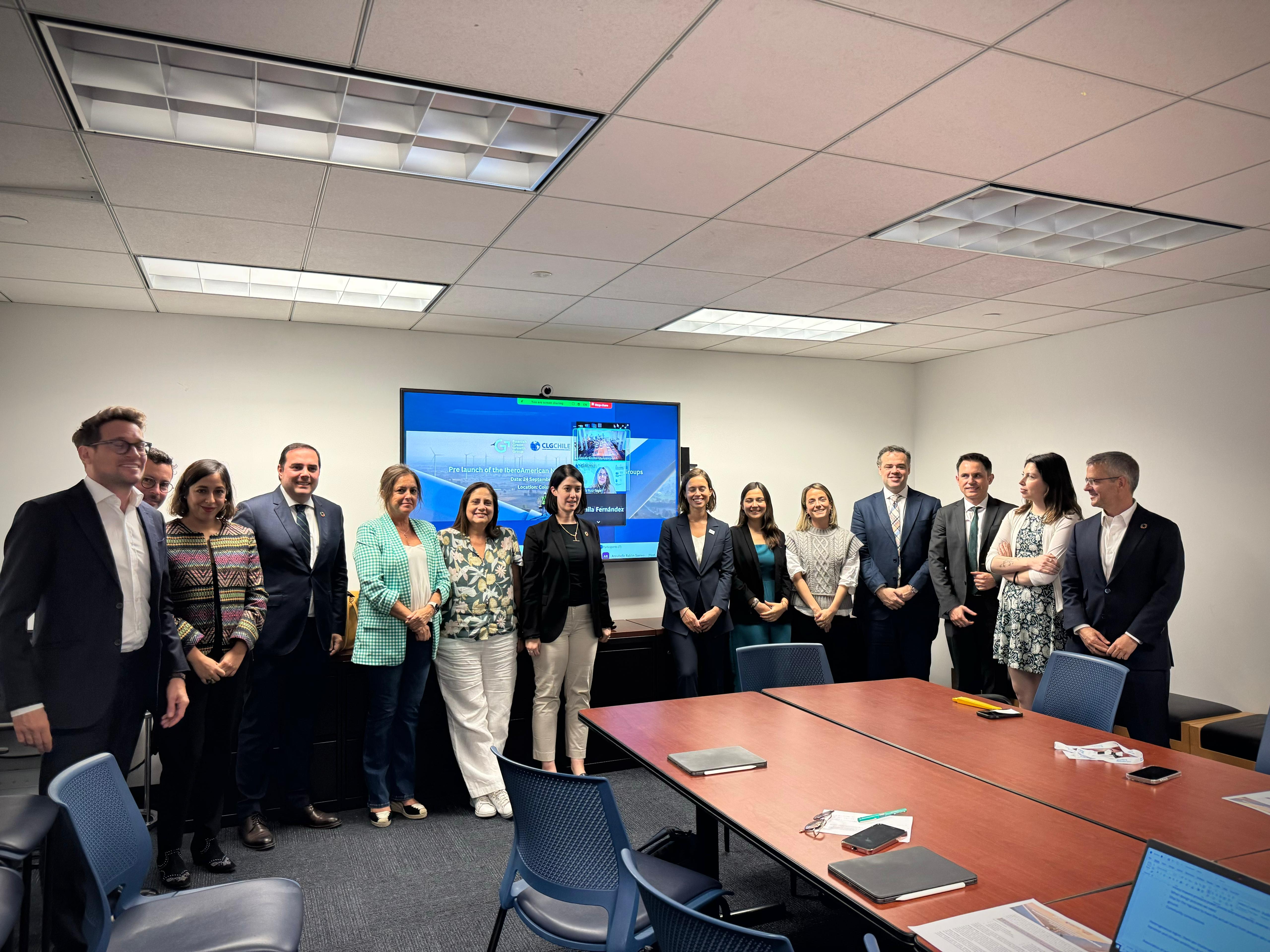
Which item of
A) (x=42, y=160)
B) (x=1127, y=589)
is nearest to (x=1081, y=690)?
(x=1127, y=589)

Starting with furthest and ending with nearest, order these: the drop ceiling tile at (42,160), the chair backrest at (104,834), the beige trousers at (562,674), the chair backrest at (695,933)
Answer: the beige trousers at (562,674), the drop ceiling tile at (42,160), the chair backrest at (104,834), the chair backrest at (695,933)

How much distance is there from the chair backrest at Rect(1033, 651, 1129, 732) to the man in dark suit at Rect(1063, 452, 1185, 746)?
1.99 ft

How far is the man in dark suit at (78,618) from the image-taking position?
2656mm

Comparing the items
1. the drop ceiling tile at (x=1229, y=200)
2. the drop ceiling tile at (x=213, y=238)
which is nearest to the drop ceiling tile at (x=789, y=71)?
the drop ceiling tile at (x=1229, y=200)

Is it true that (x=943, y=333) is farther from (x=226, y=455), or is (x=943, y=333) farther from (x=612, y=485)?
(x=226, y=455)

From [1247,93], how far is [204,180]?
3.28m

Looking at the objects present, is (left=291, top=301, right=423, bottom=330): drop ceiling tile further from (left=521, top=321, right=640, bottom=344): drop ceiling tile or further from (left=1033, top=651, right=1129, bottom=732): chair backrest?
(left=1033, top=651, right=1129, bottom=732): chair backrest

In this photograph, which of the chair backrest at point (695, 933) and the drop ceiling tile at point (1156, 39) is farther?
the drop ceiling tile at point (1156, 39)

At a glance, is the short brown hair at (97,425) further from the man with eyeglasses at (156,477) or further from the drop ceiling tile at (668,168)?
the drop ceiling tile at (668,168)

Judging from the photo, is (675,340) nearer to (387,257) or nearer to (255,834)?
(387,257)

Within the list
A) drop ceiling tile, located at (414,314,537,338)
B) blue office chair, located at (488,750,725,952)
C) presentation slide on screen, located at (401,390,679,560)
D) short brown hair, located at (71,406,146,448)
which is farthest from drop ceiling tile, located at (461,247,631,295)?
blue office chair, located at (488,750,725,952)

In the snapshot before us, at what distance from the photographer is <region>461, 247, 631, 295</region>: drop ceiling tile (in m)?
4.03

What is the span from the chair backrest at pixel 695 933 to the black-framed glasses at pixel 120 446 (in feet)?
7.21

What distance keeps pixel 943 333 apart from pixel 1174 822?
426 centimetres
